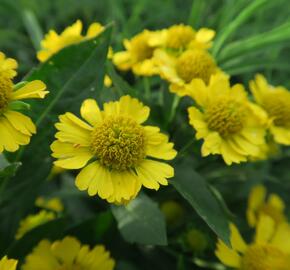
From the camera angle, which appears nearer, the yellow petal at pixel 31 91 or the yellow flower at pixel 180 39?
the yellow petal at pixel 31 91

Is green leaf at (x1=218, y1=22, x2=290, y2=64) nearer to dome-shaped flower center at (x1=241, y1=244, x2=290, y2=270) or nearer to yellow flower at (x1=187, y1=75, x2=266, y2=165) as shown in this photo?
yellow flower at (x1=187, y1=75, x2=266, y2=165)

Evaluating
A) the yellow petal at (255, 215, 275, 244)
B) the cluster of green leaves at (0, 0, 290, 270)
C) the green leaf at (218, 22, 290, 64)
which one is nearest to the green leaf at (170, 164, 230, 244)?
the cluster of green leaves at (0, 0, 290, 270)

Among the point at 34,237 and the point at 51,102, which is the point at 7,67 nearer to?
the point at 51,102

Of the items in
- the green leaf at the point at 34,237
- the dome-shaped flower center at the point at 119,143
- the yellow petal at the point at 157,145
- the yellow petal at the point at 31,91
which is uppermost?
the yellow petal at the point at 31,91

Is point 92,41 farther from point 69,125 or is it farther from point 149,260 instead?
point 149,260

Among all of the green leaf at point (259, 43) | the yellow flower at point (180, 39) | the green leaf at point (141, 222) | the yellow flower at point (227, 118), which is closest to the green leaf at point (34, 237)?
the green leaf at point (141, 222)

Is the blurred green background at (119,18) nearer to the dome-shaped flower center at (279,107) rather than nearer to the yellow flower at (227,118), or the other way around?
the dome-shaped flower center at (279,107)

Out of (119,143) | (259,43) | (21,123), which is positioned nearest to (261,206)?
(259,43)

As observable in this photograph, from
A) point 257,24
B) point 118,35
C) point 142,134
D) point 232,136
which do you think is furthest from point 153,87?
point 142,134
